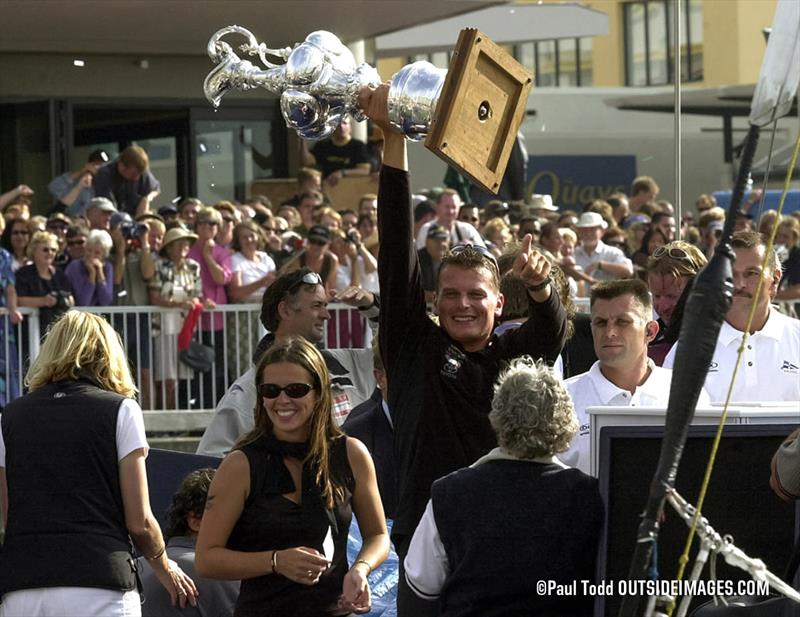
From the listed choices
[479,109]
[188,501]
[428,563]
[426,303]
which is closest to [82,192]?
[426,303]

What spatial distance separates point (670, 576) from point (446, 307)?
1.29 meters

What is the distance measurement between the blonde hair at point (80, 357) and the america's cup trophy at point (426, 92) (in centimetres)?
97

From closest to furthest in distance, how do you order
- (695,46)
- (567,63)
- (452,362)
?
(452,362) < (695,46) < (567,63)

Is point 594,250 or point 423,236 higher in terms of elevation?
point 423,236

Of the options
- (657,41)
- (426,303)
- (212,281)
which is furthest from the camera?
(657,41)

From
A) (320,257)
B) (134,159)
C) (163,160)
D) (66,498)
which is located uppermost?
(163,160)

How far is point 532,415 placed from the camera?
4348 mm

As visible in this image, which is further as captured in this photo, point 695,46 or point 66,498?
point 695,46

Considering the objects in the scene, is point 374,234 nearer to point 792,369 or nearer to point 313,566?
point 792,369

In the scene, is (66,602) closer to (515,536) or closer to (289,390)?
(289,390)

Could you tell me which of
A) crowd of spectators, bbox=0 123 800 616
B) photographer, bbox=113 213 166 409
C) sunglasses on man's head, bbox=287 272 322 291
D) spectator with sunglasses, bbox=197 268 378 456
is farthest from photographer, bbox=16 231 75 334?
sunglasses on man's head, bbox=287 272 322 291

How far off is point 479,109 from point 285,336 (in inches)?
110

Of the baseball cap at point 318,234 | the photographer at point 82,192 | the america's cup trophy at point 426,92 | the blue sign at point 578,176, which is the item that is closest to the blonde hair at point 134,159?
the photographer at point 82,192

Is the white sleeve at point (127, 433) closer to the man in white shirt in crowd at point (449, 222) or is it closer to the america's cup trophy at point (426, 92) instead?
the america's cup trophy at point (426, 92)
